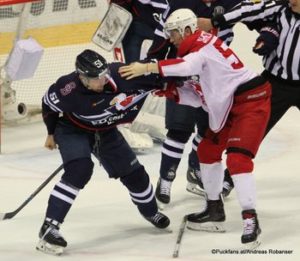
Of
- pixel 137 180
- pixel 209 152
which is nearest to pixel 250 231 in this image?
pixel 209 152

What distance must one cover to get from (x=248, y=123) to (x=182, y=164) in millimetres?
1446

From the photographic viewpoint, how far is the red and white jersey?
3328 mm

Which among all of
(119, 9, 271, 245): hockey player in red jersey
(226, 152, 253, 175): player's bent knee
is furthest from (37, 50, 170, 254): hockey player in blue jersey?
(226, 152, 253, 175): player's bent knee

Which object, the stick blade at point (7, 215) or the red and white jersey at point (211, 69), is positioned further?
the stick blade at point (7, 215)

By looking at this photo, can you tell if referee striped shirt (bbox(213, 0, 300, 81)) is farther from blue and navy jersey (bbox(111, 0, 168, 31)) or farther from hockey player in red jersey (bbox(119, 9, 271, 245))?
blue and navy jersey (bbox(111, 0, 168, 31))

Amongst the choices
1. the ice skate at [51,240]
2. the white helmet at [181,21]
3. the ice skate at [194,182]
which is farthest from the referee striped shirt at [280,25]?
the ice skate at [51,240]

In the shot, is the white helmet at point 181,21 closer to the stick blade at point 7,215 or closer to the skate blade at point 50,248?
the skate blade at point 50,248

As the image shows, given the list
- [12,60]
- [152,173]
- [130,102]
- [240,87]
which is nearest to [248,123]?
[240,87]

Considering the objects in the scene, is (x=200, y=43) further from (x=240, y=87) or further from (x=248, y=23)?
(x=248, y=23)

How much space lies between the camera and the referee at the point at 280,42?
3.88 m

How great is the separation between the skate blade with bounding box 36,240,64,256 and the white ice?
0.02m

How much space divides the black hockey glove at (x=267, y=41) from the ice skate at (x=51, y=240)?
1.10 metres

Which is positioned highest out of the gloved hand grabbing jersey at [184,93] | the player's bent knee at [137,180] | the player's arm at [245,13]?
the player's arm at [245,13]

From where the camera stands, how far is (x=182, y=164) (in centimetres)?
484
